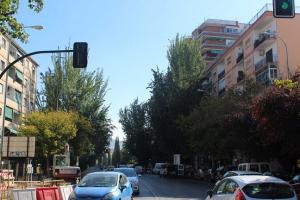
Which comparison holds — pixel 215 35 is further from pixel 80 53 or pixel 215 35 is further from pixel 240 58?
pixel 80 53

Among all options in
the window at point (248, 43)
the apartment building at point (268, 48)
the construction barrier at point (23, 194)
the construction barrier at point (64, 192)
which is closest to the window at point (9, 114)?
the apartment building at point (268, 48)

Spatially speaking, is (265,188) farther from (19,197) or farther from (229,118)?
(229,118)

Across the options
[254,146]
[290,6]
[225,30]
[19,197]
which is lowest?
[19,197]

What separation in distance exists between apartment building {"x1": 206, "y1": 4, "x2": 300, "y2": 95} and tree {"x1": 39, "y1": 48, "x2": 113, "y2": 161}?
1866 cm

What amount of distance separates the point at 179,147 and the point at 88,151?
11.7m

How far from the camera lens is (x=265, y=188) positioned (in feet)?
41.9

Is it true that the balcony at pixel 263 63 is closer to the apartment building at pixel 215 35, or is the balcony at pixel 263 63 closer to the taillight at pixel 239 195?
the taillight at pixel 239 195

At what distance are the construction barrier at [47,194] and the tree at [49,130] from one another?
3722cm

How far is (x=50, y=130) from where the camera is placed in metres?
57.8

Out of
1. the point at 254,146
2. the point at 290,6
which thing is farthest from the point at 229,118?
the point at 290,6

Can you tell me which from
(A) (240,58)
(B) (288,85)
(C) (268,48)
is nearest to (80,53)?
(B) (288,85)

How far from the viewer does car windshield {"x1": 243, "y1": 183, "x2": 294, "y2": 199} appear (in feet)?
41.3

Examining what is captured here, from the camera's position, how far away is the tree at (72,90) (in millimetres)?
70625

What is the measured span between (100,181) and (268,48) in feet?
145
